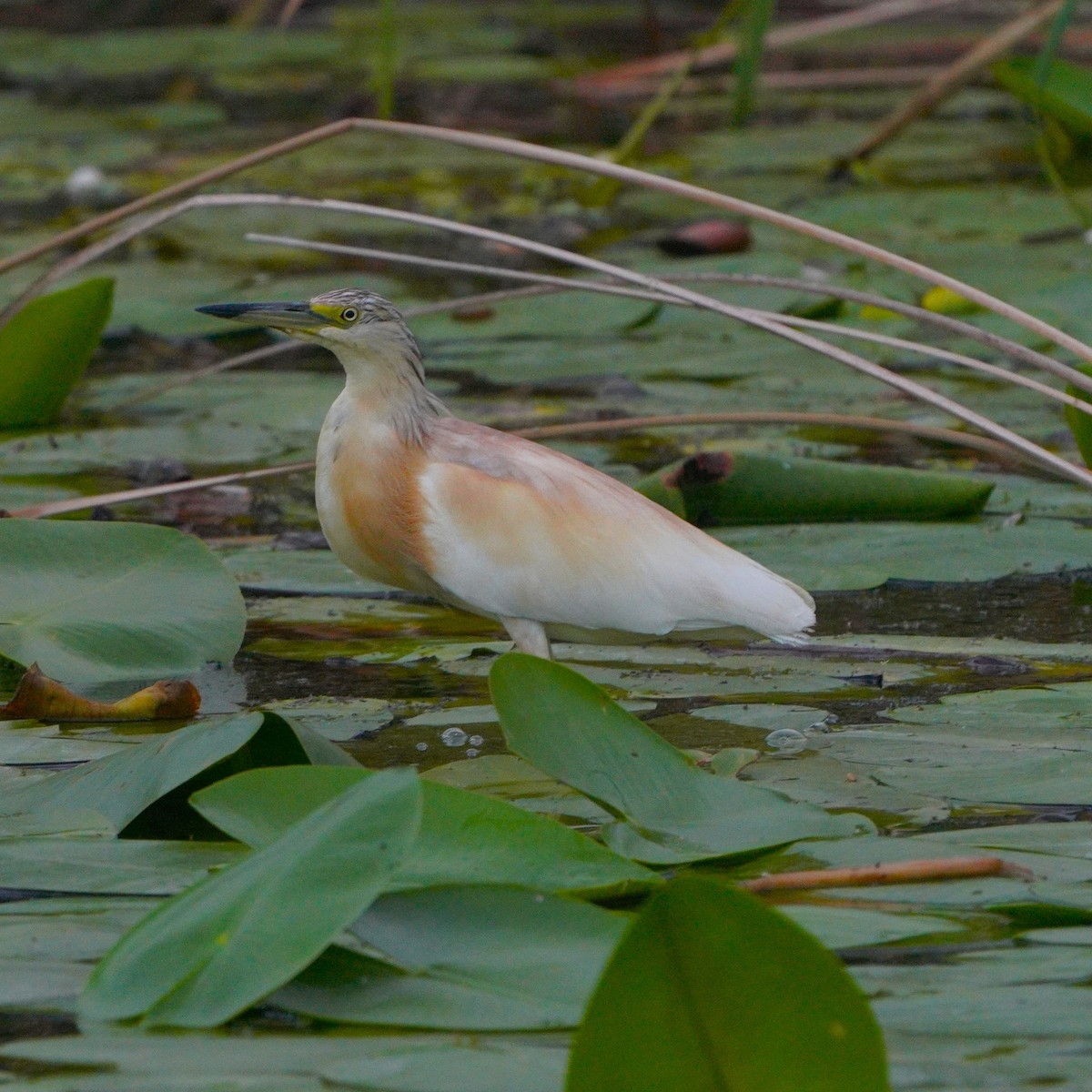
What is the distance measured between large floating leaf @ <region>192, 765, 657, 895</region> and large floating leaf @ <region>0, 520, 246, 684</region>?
962mm

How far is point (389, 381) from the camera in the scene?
3.71 m

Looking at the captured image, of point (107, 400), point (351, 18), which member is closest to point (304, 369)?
point (107, 400)

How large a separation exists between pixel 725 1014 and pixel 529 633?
183 centimetres

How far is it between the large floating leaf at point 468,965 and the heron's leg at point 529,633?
4.26 ft

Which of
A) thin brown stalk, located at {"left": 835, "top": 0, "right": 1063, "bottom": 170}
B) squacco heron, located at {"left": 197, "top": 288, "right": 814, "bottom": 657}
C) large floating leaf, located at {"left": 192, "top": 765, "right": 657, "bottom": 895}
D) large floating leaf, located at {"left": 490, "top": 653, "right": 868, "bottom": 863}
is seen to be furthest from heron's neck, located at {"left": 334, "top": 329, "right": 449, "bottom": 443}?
thin brown stalk, located at {"left": 835, "top": 0, "right": 1063, "bottom": 170}

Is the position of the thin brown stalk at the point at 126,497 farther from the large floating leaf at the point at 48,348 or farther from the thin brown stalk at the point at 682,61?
the thin brown stalk at the point at 682,61

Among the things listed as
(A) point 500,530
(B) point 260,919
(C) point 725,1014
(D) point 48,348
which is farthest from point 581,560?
(D) point 48,348

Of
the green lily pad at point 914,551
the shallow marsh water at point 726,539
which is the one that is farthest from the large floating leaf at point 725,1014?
the green lily pad at point 914,551

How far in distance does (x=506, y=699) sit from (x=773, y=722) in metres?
0.87

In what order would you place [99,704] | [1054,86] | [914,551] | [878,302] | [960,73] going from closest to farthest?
[99,704]
[878,302]
[914,551]
[1054,86]
[960,73]

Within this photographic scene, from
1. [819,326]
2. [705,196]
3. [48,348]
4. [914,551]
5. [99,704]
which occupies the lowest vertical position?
[99,704]

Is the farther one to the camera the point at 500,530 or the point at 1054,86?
the point at 1054,86

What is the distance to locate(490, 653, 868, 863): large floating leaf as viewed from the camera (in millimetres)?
2553

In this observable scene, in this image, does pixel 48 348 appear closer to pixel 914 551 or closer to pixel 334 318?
pixel 334 318
